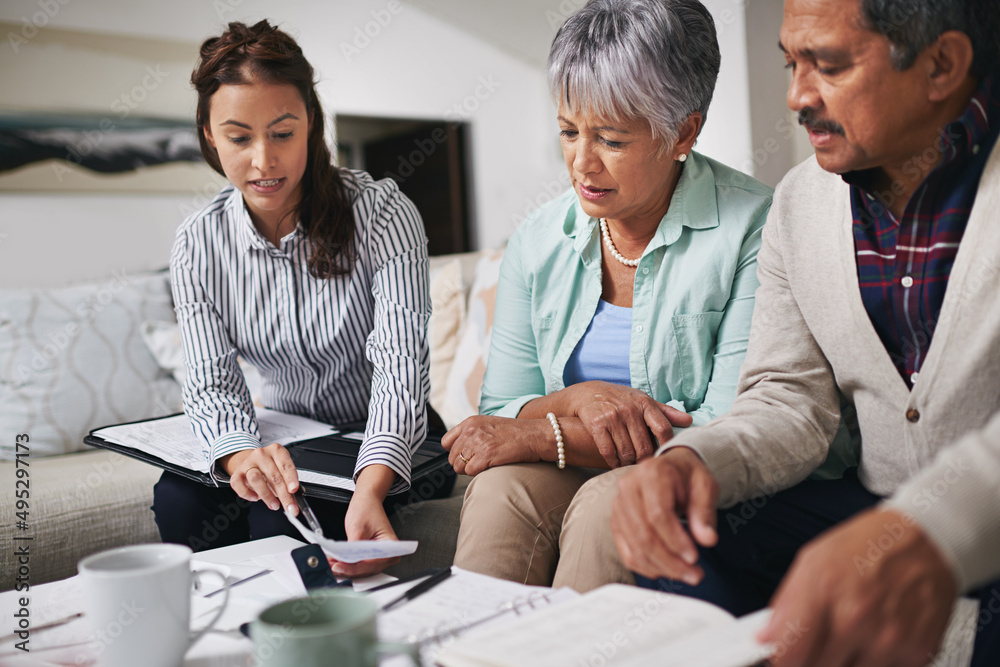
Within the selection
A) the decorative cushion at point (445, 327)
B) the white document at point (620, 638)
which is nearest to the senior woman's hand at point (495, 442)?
the white document at point (620, 638)

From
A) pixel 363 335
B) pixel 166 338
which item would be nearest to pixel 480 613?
pixel 363 335

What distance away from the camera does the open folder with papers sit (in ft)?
4.17

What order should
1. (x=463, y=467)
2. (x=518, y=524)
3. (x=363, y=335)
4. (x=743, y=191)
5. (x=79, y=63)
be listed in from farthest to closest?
(x=79, y=63) < (x=363, y=335) < (x=743, y=191) < (x=463, y=467) < (x=518, y=524)

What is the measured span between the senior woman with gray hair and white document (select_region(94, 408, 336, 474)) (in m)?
0.34

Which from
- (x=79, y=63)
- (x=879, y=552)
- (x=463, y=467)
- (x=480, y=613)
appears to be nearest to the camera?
(x=879, y=552)

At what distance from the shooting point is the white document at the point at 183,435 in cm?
141

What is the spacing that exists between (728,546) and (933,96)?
0.59 meters

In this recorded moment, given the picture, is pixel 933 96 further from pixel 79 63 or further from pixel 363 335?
pixel 79 63

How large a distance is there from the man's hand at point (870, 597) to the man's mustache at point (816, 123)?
54 cm

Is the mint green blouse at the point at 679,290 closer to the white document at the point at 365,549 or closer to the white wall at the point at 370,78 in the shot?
the white document at the point at 365,549

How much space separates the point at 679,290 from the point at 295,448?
70 centimetres

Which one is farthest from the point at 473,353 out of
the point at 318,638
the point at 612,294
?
the point at 318,638

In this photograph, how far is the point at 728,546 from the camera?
1038mm

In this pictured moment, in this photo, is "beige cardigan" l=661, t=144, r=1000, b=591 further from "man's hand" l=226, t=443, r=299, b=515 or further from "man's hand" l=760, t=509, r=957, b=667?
"man's hand" l=226, t=443, r=299, b=515
